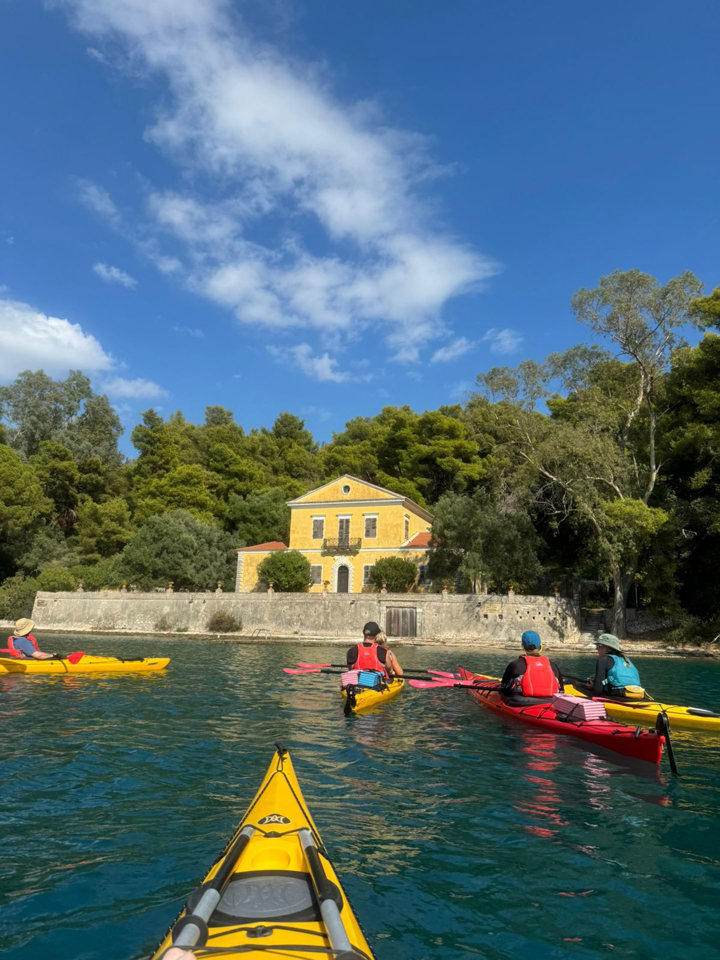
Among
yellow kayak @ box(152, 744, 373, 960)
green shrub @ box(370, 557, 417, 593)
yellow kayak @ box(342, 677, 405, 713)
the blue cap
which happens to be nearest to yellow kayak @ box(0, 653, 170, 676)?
yellow kayak @ box(342, 677, 405, 713)

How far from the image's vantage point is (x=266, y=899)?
3.41 meters

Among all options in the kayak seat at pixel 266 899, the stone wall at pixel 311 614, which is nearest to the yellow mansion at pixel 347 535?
the stone wall at pixel 311 614

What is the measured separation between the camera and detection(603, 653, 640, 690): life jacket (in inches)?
401

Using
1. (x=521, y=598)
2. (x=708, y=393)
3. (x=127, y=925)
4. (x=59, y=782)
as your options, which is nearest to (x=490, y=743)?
(x=59, y=782)

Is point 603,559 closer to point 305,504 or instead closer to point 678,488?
point 678,488

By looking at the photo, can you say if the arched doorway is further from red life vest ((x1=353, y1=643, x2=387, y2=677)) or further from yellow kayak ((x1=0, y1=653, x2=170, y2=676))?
red life vest ((x1=353, y1=643, x2=387, y2=677))

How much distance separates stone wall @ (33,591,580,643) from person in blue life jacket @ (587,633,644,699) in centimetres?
2053

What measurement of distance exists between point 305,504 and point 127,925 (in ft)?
120

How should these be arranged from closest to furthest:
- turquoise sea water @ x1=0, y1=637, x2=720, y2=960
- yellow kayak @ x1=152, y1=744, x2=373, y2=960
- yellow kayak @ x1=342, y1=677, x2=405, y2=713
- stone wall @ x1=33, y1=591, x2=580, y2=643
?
yellow kayak @ x1=152, y1=744, x2=373, y2=960, turquoise sea water @ x1=0, y1=637, x2=720, y2=960, yellow kayak @ x1=342, y1=677, x2=405, y2=713, stone wall @ x1=33, y1=591, x2=580, y2=643

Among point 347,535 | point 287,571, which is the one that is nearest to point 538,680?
point 287,571

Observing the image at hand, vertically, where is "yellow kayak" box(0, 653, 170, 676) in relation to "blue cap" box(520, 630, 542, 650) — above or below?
below

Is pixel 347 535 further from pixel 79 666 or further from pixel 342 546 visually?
pixel 79 666

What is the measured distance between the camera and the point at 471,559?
106ft

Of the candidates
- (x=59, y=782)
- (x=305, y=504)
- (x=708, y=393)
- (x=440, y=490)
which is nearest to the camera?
(x=59, y=782)
